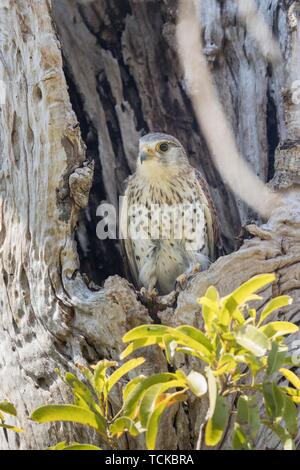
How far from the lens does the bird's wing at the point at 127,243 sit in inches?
183

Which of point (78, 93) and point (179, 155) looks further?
point (78, 93)

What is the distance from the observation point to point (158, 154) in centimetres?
454

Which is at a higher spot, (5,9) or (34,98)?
(5,9)

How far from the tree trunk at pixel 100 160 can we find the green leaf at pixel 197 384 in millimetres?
924

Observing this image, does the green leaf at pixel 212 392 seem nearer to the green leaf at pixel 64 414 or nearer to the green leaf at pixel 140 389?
the green leaf at pixel 140 389

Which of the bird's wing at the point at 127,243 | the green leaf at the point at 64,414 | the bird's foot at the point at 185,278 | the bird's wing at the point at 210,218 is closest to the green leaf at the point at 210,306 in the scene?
the green leaf at the point at 64,414

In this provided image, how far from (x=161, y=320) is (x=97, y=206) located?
1.69 metres

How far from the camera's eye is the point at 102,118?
5027 millimetres

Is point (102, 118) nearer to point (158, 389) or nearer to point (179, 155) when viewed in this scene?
point (179, 155)

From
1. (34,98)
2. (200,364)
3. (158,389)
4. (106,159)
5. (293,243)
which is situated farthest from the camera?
(106,159)
